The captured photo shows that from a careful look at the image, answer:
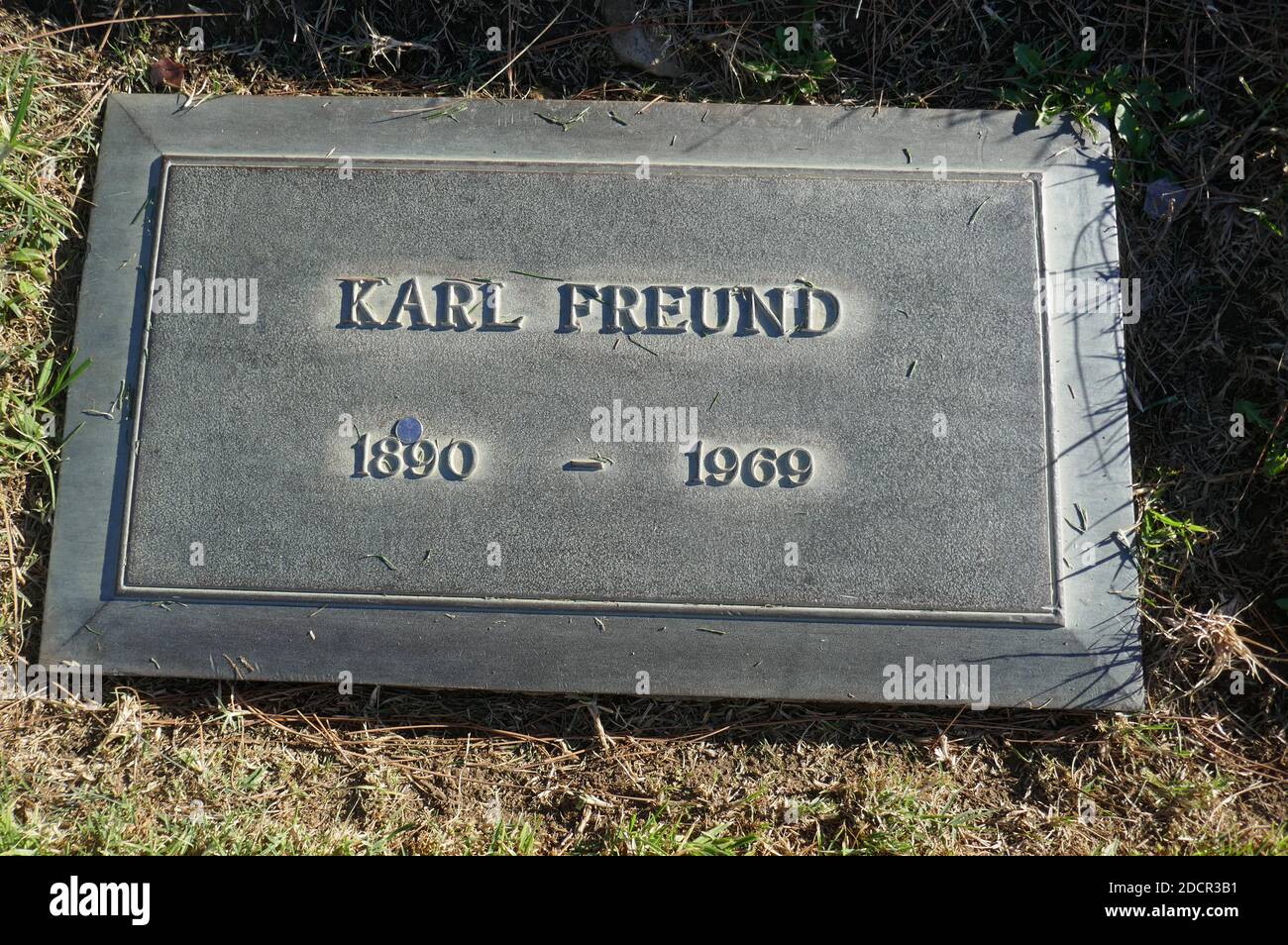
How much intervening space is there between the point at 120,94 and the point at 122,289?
0.65 metres

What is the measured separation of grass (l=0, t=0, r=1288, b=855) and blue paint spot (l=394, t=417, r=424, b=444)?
29.4 inches

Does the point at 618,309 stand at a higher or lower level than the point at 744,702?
higher

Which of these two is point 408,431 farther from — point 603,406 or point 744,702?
point 744,702

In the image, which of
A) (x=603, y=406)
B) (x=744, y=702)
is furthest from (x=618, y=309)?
(x=744, y=702)

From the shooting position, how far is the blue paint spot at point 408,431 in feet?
7.88

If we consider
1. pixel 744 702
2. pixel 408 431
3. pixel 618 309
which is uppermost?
pixel 618 309

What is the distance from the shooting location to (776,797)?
7.84 feet

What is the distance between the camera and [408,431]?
7.89 ft

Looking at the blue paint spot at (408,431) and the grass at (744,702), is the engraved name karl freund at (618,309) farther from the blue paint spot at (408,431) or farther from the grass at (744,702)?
the grass at (744,702)

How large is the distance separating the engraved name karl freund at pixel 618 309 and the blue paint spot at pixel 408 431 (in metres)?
0.29

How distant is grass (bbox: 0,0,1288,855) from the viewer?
92.9 inches

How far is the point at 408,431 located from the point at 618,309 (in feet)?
2.30

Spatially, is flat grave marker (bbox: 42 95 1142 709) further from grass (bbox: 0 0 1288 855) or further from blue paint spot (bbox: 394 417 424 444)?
grass (bbox: 0 0 1288 855)

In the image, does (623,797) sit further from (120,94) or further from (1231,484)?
(120,94)
